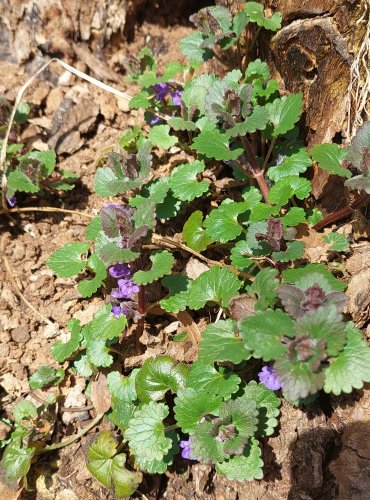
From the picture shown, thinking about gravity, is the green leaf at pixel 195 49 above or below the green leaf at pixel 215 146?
above

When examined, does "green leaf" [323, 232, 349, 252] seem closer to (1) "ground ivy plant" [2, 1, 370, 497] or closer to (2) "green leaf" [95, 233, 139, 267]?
(1) "ground ivy plant" [2, 1, 370, 497]

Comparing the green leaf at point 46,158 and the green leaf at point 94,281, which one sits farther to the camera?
the green leaf at point 46,158

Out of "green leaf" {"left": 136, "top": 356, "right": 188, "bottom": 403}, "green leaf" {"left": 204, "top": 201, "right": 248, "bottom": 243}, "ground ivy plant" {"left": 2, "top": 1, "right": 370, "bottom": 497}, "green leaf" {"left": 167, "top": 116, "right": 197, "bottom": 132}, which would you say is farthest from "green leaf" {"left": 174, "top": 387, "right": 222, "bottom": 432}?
"green leaf" {"left": 167, "top": 116, "right": 197, "bottom": 132}

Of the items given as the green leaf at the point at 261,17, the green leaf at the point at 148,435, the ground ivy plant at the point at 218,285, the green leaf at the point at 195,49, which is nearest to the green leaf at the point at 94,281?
the ground ivy plant at the point at 218,285

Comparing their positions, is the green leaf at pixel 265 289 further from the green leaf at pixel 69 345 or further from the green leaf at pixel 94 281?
the green leaf at pixel 69 345

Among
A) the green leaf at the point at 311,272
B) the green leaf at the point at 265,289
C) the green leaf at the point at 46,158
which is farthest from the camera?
the green leaf at the point at 46,158

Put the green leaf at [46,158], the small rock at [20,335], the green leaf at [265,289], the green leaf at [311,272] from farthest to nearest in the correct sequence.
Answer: the green leaf at [46,158] < the small rock at [20,335] < the green leaf at [311,272] < the green leaf at [265,289]

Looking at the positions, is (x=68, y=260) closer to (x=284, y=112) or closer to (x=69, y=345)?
(x=69, y=345)
